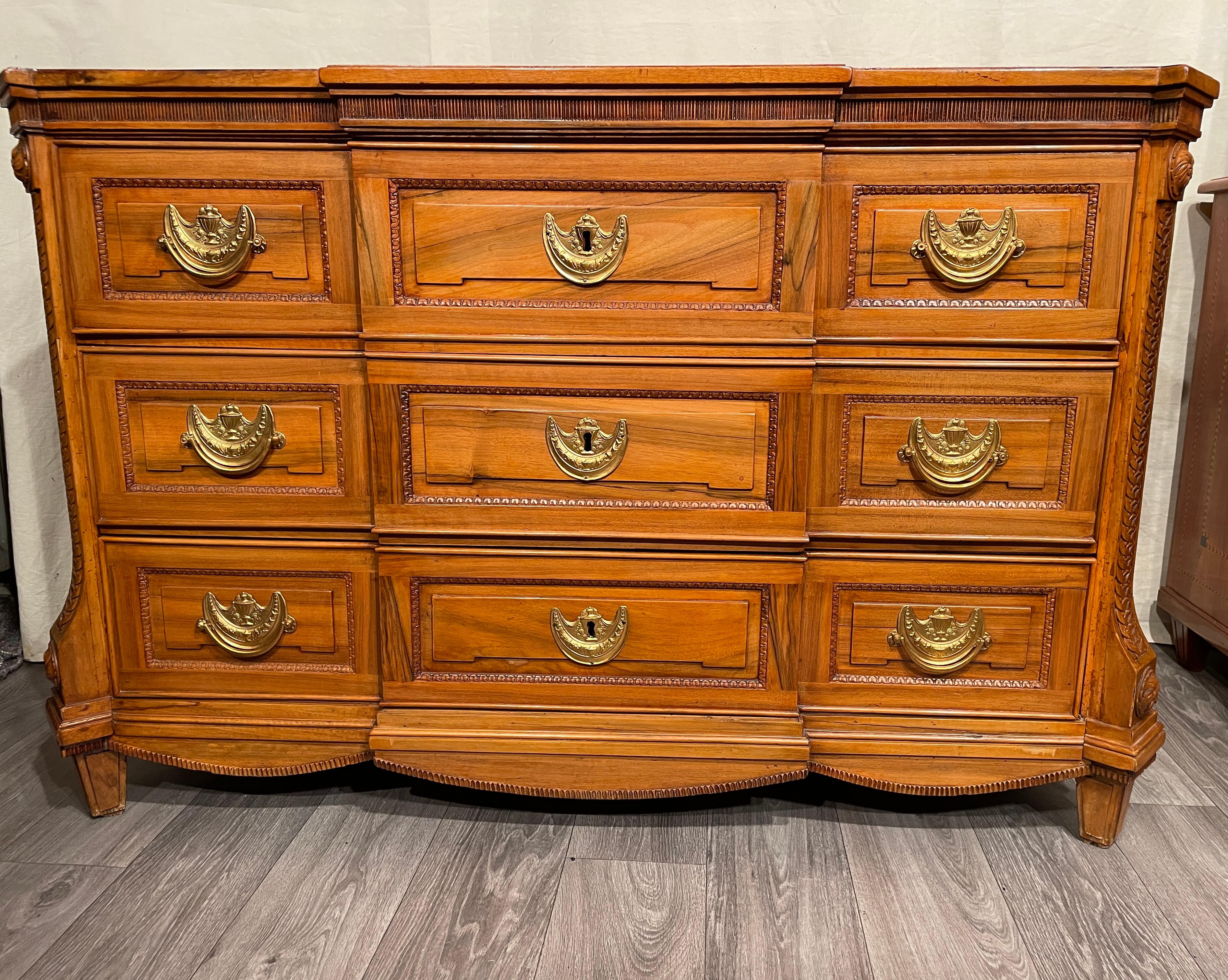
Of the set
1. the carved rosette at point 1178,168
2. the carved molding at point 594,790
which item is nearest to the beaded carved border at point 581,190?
the carved rosette at point 1178,168

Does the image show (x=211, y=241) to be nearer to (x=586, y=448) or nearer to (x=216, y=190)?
(x=216, y=190)

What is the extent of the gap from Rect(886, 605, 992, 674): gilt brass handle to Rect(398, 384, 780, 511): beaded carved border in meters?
0.29

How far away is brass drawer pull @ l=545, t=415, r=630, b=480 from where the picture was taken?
1.33 metres

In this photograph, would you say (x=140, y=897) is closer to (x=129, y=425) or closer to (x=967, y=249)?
(x=129, y=425)

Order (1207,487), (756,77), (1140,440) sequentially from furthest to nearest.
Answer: (1207,487), (1140,440), (756,77)

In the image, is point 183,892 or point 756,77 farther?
point 183,892

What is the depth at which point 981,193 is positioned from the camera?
125 cm

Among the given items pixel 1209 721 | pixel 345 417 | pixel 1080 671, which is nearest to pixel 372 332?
pixel 345 417

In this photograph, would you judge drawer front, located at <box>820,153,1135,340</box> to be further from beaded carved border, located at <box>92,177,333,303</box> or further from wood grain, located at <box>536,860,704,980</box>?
wood grain, located at <box>536,860,704,980</box>

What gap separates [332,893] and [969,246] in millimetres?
1320

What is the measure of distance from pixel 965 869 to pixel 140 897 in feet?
4.09

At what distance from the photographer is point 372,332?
1.31 m

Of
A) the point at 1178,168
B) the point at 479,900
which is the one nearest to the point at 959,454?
the point at 1178,168

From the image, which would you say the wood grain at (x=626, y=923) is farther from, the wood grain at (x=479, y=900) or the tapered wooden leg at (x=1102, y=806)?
the tapered wooden leg at (x=1102, y=806)
